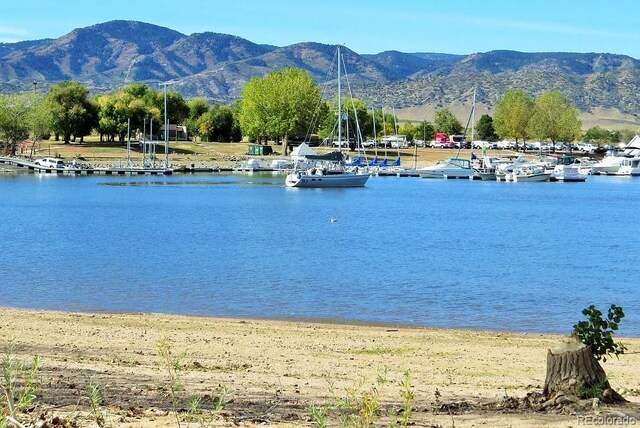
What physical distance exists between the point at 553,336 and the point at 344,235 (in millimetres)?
29984

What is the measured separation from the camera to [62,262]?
3778cm

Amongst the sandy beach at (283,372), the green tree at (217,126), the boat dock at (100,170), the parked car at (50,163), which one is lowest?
the boat dock at (100,170)

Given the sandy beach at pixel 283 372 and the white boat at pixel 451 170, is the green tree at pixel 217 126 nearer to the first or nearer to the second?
the white boat at pixel 451 170

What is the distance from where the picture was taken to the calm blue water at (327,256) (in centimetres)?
2756

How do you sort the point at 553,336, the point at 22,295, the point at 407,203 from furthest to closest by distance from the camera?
1. the point at 407,203
2. the point at 22,295
3. the point at 553,336

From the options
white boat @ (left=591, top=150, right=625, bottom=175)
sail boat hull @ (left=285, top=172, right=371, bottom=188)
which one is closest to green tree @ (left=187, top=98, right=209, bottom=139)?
white boat @ (left=591, top=150, right=625, bottom=175)

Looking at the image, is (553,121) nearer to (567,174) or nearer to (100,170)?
(567,174)

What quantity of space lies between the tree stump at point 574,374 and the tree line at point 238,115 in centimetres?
10658

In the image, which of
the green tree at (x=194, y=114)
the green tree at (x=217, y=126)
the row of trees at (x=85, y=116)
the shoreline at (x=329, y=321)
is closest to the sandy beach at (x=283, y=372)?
the shoreline at (x=329, y=321)

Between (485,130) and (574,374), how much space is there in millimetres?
184576

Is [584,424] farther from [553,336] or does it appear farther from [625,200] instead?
[625,200]

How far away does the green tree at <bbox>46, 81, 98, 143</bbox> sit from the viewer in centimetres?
13462

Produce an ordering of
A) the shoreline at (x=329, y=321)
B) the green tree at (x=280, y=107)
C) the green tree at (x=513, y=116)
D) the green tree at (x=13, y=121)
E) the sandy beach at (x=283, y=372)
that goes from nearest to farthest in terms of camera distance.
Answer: the sandy beach at (x=283, y=372)
the shoreline at (x=329, y=321)
the green tree at (x=13, y=121)
the green tree at (x=280, y=107)
the green tree at (x=513, y=116)

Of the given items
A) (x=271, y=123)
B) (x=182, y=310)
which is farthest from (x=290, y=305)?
(x=271, y=123)
